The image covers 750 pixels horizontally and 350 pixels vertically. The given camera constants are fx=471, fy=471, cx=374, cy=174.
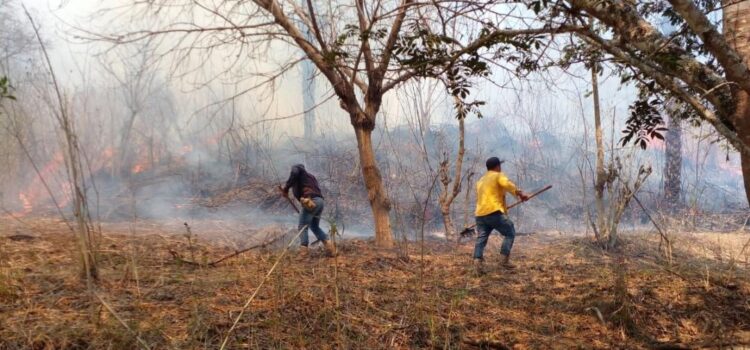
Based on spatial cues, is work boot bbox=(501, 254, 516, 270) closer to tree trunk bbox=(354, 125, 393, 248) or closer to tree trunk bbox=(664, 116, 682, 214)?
tree trunk bbox=(354, 125, 393, 248)

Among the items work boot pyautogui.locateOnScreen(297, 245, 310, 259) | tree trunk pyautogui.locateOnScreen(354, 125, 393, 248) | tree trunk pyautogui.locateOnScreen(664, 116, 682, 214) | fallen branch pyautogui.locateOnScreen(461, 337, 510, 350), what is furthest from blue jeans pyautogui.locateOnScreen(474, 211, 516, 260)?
tree trunk pyautogui.locateOnScreen(664, 116, 682, 214)

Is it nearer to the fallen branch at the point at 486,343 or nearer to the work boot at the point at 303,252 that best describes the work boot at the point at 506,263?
the work boot at the point at 303,252

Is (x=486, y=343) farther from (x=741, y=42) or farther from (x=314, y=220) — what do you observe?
(x=314, y=220)

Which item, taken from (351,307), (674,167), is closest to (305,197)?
(351,307)

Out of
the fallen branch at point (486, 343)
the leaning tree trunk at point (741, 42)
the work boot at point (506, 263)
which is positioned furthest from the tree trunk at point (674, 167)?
the fallen branch at point (486, 343)

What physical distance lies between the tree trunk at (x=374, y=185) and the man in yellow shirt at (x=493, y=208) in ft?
5.25

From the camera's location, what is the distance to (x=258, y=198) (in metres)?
12.3

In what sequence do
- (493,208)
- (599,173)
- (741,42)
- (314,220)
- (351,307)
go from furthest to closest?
(599,173)
(314,220)
(493,208)
(351,307)
(741,42)

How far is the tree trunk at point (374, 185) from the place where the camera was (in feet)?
21.4

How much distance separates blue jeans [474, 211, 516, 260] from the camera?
216 inches

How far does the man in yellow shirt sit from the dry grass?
1.98ft

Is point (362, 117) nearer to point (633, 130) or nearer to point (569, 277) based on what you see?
point (569, 277)

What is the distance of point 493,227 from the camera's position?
557 cm

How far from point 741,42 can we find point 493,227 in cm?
329
